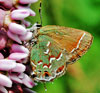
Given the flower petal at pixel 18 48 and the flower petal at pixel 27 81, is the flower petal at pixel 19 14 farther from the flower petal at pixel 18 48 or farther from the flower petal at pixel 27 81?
the flower petal at pixel 27 81

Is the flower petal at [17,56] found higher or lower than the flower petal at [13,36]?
lower

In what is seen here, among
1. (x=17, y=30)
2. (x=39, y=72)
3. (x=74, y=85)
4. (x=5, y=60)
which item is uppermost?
(x=17, y=30)

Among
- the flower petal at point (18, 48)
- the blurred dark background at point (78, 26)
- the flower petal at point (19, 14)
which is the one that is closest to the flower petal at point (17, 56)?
the flower petal at point (18, 48)

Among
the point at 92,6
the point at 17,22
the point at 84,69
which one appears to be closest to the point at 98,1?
the point at 92,6

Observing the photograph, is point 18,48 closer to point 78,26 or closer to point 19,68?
point 19,68

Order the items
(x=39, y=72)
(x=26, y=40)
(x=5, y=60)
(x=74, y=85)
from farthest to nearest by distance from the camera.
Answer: (x=74, y=85) → (x=39, y=72) → (x=26, y=40) → (x=5, y=60)

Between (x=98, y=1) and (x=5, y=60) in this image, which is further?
(x=98, y=1)

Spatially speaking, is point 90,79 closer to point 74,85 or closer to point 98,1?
point 74,85
